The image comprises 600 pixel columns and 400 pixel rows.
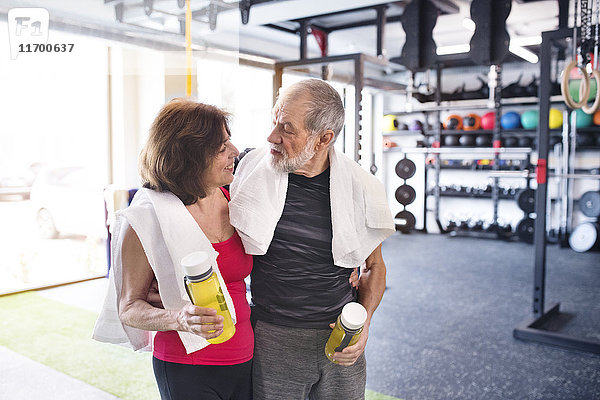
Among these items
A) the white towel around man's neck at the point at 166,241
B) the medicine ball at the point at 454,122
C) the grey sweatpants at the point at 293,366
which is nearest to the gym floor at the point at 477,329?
the grey sweatpants at the point at 293,366

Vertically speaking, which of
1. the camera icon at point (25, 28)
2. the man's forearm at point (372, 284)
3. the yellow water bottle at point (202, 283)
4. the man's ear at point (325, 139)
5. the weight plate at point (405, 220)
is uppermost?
the camera icon at point (25, 28)

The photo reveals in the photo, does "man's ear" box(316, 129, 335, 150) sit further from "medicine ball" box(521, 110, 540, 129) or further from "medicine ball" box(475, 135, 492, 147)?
"medicine ball" box(475, 135, 492, 147)

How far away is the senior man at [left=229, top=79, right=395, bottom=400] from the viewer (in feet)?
4.43

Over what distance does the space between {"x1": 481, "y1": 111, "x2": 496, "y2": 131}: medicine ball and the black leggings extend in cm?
771

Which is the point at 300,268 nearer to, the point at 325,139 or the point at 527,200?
the point at 325,139

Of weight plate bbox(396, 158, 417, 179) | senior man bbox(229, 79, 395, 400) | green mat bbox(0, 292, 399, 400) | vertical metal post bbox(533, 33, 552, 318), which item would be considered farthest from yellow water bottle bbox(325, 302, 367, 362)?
vertical metal post bbox(533, 33, 552, 318)

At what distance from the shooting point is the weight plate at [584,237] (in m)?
6.99

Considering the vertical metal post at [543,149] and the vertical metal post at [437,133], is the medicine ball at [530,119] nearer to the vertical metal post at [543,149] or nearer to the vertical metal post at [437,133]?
the vertical metal post at [437,133]

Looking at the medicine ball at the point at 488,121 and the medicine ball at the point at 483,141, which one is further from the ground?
the medicine ball at the point at 488,121

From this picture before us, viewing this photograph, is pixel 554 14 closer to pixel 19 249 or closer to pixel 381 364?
pixel 381 364

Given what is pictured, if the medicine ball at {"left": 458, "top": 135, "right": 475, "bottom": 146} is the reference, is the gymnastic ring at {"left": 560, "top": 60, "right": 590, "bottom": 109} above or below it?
above

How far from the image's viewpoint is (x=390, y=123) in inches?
348

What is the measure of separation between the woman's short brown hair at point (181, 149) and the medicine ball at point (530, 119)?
290 inches

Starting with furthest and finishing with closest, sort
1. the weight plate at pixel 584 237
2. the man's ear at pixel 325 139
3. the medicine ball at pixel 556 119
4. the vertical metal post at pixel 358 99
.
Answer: the medicine ball at pixel 556 119
the weight plate at pixel 584 237
the vertical metal post at pixel 358 99
the man's ear at pixel 325 139
